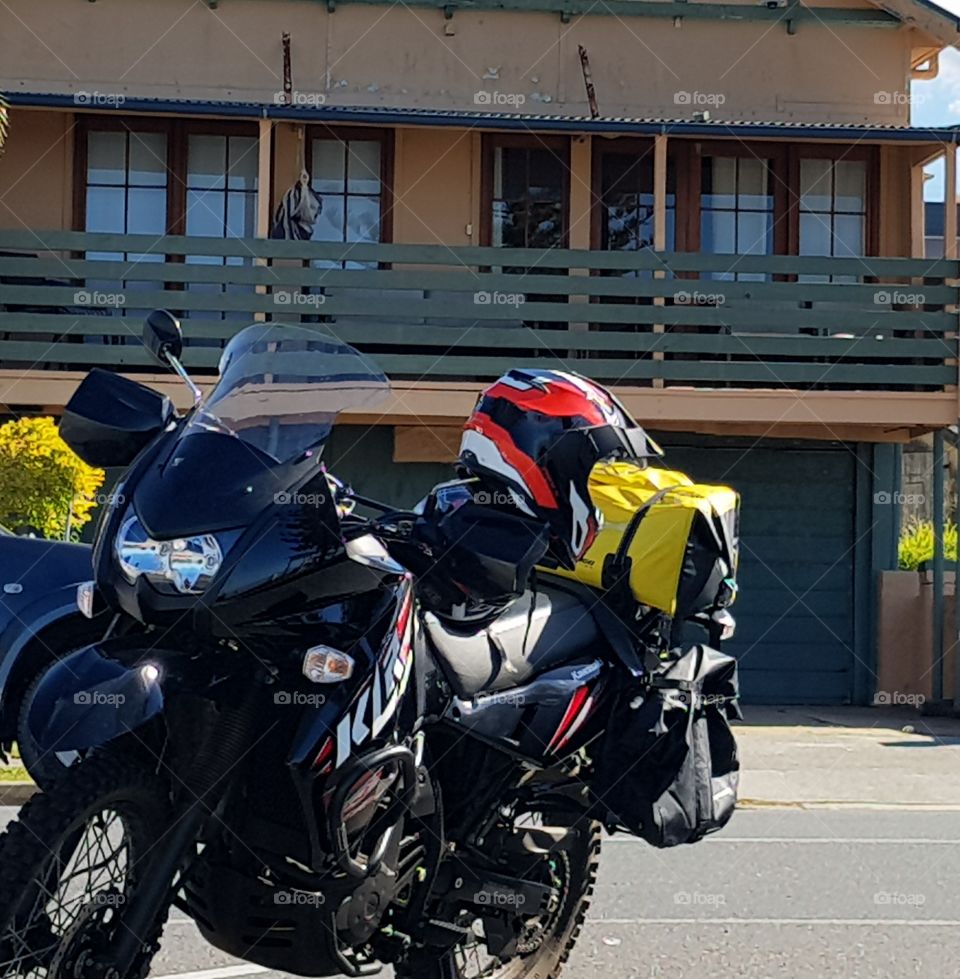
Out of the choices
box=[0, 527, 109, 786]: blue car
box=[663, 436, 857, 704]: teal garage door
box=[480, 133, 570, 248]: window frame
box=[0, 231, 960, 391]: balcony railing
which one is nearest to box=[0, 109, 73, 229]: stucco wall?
box=[0, 231, 960, 391]: balcony railing

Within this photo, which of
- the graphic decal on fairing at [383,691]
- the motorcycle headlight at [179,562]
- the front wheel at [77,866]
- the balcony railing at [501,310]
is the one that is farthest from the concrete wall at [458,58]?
the front wheel at [77,866]

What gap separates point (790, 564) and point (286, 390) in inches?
554

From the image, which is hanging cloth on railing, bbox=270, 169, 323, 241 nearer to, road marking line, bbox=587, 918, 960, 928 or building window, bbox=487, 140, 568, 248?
building window, bbox=487, 140, 568, 248

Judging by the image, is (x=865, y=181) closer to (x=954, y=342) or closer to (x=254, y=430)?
(x=954, y=342)

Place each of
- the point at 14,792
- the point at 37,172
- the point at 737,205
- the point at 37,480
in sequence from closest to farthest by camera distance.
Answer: the point at 14,792 → the point at 37,480 → the point at 37,172 → the point at 737,205

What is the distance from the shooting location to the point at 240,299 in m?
15.8

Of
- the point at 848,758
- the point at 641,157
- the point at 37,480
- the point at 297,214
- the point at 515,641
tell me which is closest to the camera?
the point at 515,641

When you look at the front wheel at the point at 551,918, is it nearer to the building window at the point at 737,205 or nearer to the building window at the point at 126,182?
the building window at the point at 126,182

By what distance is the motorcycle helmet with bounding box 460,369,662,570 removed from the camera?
4.39m

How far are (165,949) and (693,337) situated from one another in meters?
11.0

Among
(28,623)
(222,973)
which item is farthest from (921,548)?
Answer: (28,623)

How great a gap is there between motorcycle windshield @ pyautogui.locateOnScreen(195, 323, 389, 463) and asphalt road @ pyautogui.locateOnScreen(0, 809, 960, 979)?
234cm

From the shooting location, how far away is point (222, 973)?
5.61 metres

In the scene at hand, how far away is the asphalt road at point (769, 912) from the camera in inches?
234
